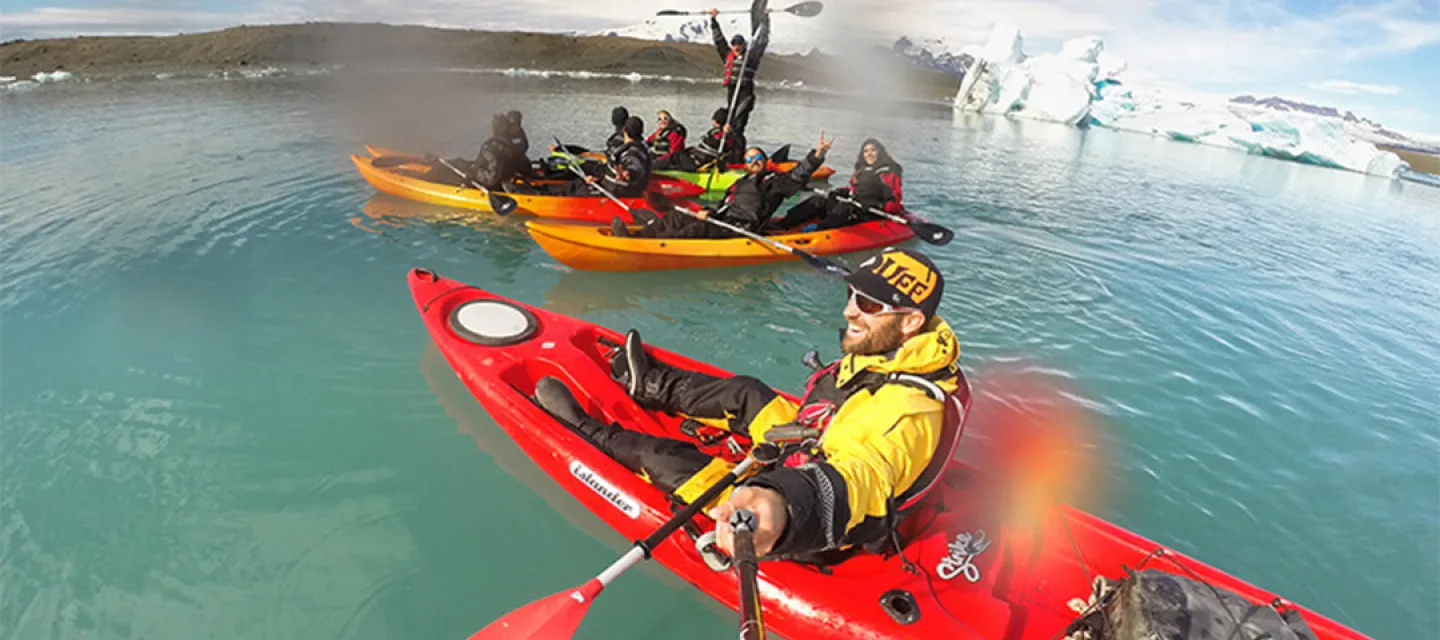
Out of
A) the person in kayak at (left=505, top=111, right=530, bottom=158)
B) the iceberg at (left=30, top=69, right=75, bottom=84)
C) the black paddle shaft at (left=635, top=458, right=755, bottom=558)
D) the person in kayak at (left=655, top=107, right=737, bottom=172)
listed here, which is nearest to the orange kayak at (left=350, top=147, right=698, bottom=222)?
the person in kayak at (left=505, top=111, right=530, bottom=158)

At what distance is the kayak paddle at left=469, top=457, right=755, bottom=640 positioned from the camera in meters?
2.29

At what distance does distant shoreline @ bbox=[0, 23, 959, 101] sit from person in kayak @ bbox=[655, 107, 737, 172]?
24.9 metres

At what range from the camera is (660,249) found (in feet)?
27.3

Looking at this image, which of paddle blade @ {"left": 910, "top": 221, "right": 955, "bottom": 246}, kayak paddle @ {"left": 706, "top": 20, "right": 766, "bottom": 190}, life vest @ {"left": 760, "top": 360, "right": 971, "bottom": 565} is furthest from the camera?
kayak paddle @ {"left": 706, "top": 20, "right": 766, "bottom": 190}

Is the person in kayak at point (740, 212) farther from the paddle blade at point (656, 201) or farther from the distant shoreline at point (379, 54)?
the distant shoreline at point (379, 54)

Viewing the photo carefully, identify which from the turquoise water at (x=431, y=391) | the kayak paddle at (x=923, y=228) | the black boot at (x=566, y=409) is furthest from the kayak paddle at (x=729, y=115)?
the black boot at (x=566, y=409)

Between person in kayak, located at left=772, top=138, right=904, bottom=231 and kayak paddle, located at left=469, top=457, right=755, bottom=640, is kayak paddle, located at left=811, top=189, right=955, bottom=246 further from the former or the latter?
kayak paddle, located at left=469, top=457, right=755, bottom=640

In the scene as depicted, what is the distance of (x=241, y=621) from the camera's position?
3406mm

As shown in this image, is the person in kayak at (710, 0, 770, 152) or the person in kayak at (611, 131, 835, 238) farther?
the person in kayak at (710, 0, 770, 152)

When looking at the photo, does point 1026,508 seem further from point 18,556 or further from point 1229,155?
point 1229,155

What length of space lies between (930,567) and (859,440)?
1030 millimetres

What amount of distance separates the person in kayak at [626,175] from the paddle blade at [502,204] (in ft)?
3.36

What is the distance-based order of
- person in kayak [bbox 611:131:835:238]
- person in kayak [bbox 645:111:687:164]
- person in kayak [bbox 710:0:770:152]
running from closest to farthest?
person in kayak [bbox 611:131:835:238] < person in kayak [bbox 645:111:687:164] < person in kayak [bbox 710:0:770:152]

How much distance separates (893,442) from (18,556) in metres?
4.91
